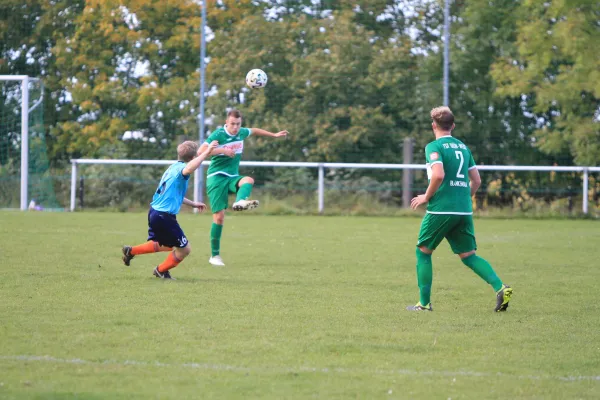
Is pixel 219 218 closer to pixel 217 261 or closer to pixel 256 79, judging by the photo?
pixel 217 261

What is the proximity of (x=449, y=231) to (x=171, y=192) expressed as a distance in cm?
303

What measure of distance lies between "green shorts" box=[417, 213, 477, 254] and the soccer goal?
15.7 m

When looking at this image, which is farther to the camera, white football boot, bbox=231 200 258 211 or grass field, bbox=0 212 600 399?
white football boot, bbox=231 200 258 211

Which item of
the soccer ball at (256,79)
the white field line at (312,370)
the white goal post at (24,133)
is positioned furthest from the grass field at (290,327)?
the white goal post at (24,133)

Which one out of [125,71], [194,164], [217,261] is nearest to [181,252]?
[194,164]

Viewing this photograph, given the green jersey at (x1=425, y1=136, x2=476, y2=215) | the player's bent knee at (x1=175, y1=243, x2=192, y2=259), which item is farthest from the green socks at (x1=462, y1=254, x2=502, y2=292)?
the player's bent knee at (x1=175, y1=243, x2=192, y2=259)

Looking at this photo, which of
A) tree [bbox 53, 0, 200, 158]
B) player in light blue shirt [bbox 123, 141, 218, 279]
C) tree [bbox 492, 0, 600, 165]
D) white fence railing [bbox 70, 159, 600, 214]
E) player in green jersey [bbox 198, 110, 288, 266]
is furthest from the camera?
tree [bbox 53, 0, 200, 158]

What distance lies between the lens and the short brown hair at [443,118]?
7777mm

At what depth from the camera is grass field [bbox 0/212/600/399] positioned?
5191 mm

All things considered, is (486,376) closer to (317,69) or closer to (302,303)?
(302,303)

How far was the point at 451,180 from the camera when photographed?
25.6 ft

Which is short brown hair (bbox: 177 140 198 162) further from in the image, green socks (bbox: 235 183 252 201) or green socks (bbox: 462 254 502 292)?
green socks (bbox: 462 254 502 292)

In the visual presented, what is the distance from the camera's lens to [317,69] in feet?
76.3

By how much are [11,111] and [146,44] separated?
3767 millimetres
